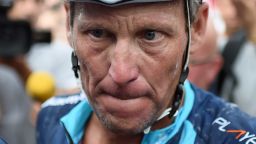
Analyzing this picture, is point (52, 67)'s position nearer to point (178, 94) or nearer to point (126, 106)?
point (178, 94)

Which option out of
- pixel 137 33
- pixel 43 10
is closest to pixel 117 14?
pixel 137 33

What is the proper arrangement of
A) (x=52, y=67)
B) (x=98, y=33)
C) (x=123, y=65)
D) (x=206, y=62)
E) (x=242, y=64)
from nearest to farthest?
(x=123, y=65) < (x=98, y=33) < (x=206, y=62) < (x=242, y=64) < (x=52, y=67)

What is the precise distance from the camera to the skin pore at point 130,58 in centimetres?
268

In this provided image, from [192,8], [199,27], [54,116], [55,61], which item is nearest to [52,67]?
[55,61]

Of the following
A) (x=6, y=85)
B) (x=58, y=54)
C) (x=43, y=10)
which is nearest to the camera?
(x=6, y=85)

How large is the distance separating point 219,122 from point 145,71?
479 millimetres

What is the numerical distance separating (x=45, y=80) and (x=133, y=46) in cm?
242

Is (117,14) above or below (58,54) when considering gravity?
above

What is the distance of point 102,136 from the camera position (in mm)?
3137

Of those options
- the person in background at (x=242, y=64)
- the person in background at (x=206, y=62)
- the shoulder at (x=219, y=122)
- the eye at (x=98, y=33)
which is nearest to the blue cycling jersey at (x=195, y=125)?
the shoulder at (x=219, y=122)

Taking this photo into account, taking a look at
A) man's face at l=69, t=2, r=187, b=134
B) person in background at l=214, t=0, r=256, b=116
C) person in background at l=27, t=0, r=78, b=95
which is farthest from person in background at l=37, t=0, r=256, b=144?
person in background at l=27, t=0, r=78, b=95

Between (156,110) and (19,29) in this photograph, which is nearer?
(156,110)

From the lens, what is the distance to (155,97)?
2756 millimetres

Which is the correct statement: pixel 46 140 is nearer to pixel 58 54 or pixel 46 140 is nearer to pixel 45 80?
pixel 45 80
